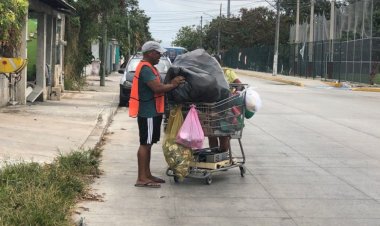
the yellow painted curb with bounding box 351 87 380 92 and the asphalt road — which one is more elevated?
the yellow painted curb with bounding box 351 87 380 92

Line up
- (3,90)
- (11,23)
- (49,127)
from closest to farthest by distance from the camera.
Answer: (49,127) → (11,23) → (3,90)

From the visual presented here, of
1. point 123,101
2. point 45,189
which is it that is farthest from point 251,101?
point 123,101

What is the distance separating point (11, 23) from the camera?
11.4 metres

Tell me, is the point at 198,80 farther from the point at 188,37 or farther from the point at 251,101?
the point at 188,37

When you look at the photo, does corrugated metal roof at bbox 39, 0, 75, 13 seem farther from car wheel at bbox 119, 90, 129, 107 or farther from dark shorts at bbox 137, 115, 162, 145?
dark shorts at bbox 137, 115, 162, 145

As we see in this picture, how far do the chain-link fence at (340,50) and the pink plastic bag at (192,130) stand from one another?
2918cm

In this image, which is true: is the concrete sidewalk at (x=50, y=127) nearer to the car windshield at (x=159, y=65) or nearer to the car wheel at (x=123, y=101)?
the car wheel at (x=123, y=101)

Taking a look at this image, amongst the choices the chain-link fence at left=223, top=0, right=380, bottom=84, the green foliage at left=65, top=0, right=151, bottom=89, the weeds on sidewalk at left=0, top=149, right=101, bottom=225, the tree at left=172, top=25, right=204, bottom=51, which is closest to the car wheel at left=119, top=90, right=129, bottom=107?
the green foliage at left=65, top=0, right=151, bottom=89

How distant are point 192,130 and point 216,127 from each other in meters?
0.40

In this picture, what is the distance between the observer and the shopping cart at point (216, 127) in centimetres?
722

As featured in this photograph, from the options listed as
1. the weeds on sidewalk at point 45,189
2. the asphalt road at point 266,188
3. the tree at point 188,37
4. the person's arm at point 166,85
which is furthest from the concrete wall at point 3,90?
the tree at point 188,37

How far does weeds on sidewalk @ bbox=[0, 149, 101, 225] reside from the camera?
16.8 ft

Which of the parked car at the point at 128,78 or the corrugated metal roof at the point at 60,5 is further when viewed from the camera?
the parked car at the point at 128,78

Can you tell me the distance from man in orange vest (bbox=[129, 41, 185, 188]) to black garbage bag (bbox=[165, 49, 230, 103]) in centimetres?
12
